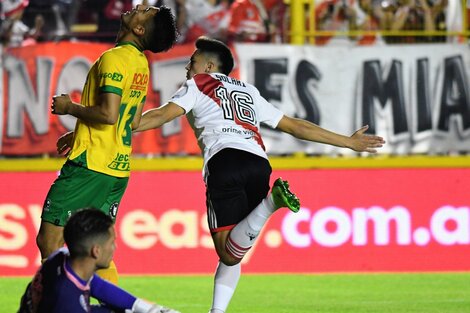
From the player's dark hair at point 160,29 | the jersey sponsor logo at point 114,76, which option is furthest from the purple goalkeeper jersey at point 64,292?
the player's dark hair at point 160,29

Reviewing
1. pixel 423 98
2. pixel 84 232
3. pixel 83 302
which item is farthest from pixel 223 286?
pixel 423 98

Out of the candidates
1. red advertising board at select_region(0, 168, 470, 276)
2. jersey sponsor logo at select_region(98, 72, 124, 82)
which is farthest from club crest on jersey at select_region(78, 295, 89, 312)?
red advertising board at select_region(0, 168, 470, 276)

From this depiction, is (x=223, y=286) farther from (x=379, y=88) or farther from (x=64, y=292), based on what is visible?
(x=379, y=88)

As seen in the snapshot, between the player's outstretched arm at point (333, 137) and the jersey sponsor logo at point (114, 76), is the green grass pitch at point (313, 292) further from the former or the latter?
the jersey sponsor logo at point (114, 76)

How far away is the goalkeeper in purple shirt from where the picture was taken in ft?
19.4

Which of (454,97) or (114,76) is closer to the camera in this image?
(114,76)

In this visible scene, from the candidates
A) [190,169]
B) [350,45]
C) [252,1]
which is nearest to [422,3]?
[350,45]

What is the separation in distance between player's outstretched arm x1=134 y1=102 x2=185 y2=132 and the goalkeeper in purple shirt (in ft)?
5.91

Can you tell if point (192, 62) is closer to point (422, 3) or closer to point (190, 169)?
point (190, 169)

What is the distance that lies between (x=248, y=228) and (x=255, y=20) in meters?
6.85

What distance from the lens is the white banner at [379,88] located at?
13.9 m

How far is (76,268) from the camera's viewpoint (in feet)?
19.5

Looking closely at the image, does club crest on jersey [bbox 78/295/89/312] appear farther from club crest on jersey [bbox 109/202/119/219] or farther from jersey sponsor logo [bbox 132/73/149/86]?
jersey sponsor logo [bbox 132/73/149/86]

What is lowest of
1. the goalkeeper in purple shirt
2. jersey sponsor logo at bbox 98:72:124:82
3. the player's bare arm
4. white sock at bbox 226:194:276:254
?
white sock at bbox 226:194:276:254
